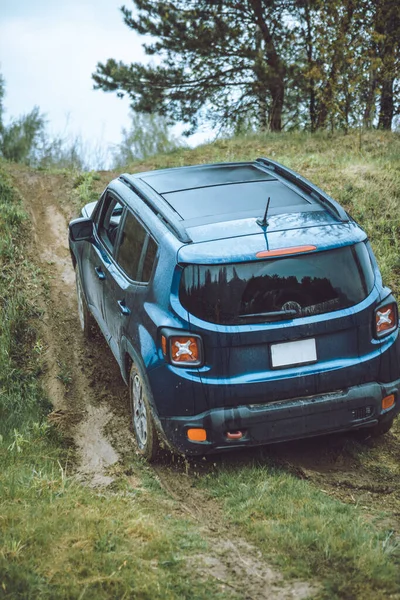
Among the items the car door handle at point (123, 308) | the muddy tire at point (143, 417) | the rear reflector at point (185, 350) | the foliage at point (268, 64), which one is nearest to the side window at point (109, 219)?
the car door handle at point (123, 308)

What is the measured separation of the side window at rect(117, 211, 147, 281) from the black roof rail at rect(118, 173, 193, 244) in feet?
0.58

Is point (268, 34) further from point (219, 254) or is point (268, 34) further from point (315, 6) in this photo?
point (219, 254)

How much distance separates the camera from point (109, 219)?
666 cm

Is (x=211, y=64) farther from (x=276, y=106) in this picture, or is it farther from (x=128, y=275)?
(x=128, y=275)

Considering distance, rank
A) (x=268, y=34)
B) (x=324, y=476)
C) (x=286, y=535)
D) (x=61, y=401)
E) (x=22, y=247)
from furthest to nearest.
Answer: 1. (x=268, y=34)
2. (x=22, y=247)
3. (x=61, y=401)
4. (x=324, y=476)
5. (x=286, y=535)

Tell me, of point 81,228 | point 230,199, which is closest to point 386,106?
point 81,228

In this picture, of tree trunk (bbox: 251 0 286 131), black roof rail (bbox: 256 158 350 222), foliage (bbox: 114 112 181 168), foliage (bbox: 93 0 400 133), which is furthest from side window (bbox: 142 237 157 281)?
foliage (bbox: 114 112 181 168)

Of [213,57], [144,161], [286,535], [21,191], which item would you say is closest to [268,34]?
[213,57]

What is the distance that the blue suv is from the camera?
4.70 m

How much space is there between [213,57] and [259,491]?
45.4ft

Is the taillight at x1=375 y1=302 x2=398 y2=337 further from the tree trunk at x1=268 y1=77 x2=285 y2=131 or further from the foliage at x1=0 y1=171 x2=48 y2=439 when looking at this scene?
the tree trunk at x1=268 y1=77 x2=285 y2=131

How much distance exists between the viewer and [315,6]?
46.9 feet

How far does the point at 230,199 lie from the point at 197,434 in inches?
68.0

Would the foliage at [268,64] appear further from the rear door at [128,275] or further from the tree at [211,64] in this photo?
the rear door at [128,275]
